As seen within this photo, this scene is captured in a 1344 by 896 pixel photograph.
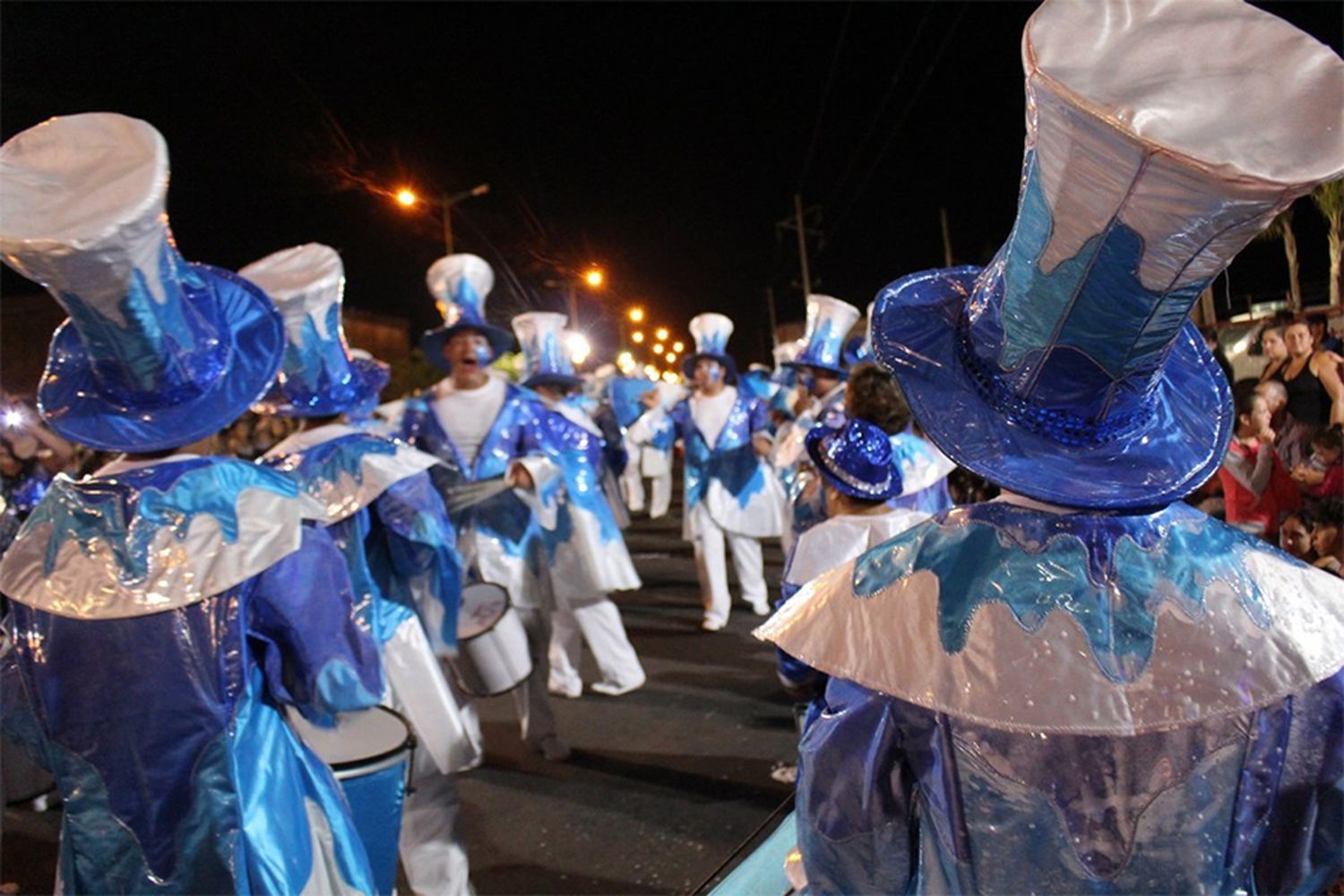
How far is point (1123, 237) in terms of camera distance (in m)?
0.93

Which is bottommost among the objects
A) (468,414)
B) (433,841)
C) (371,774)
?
(433,841)

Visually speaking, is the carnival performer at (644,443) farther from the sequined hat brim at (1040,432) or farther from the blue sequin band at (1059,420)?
the blue sequin band at (1059,420)

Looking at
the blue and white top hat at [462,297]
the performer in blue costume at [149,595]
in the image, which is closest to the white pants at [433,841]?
the performer in blue costume at [149,595]

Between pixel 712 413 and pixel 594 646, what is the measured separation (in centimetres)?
272

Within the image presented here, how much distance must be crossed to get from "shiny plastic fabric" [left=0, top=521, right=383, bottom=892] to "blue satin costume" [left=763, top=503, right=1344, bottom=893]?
1231 mm

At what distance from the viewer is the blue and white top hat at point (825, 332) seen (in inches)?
276

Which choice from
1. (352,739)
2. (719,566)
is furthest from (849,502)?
(719,566)

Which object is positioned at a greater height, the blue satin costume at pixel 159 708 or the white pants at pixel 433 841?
the blue satin costume at pixel 159 708

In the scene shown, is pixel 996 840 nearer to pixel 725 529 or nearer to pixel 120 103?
pixel 120 103

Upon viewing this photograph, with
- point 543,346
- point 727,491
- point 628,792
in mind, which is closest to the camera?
point 628,792

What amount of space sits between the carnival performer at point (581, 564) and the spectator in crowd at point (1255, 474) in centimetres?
305

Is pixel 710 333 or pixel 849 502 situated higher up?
pixel 849 502

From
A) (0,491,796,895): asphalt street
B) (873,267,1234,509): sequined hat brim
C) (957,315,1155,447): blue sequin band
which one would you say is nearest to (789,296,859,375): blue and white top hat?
(0,491,796,895): asphalt street

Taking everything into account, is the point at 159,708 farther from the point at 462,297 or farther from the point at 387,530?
the point at 462,297
